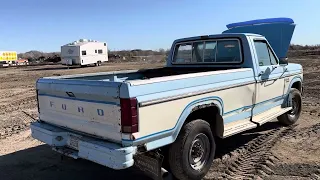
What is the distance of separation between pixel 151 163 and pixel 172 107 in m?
0.74

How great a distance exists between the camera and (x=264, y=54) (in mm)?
6375

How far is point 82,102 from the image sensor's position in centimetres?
410

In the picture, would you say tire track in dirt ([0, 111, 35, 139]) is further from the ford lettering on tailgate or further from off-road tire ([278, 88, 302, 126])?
off-road tire ([278, 88, 302, 126])

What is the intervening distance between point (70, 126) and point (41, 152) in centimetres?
212

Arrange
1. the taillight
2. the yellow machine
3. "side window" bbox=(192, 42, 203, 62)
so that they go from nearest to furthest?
the taillight
"side window" bbox=(192, 42, 203, 62)
the yellow machine

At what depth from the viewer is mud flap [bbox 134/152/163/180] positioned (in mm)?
3932

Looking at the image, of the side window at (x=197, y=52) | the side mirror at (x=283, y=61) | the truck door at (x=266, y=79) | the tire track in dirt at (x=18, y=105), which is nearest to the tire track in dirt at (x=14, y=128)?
the tire track in dirt at (x=18, y=105)

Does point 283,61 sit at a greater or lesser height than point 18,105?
greater

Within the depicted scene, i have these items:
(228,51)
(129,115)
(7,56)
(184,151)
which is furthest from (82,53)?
(129,115)

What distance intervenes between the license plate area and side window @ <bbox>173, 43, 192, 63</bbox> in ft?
10.8

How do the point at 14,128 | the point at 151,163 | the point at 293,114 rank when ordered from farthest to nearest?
1. the point at 14,128
2. the point at 293,114
3. the point at 151,163

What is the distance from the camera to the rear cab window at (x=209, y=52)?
604 centimetres

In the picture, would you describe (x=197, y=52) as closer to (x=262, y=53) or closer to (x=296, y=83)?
(x=262, y=53)

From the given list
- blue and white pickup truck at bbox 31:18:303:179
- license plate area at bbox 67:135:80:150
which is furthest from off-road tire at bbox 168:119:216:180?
license plate area at bbox 67:135:80:150
